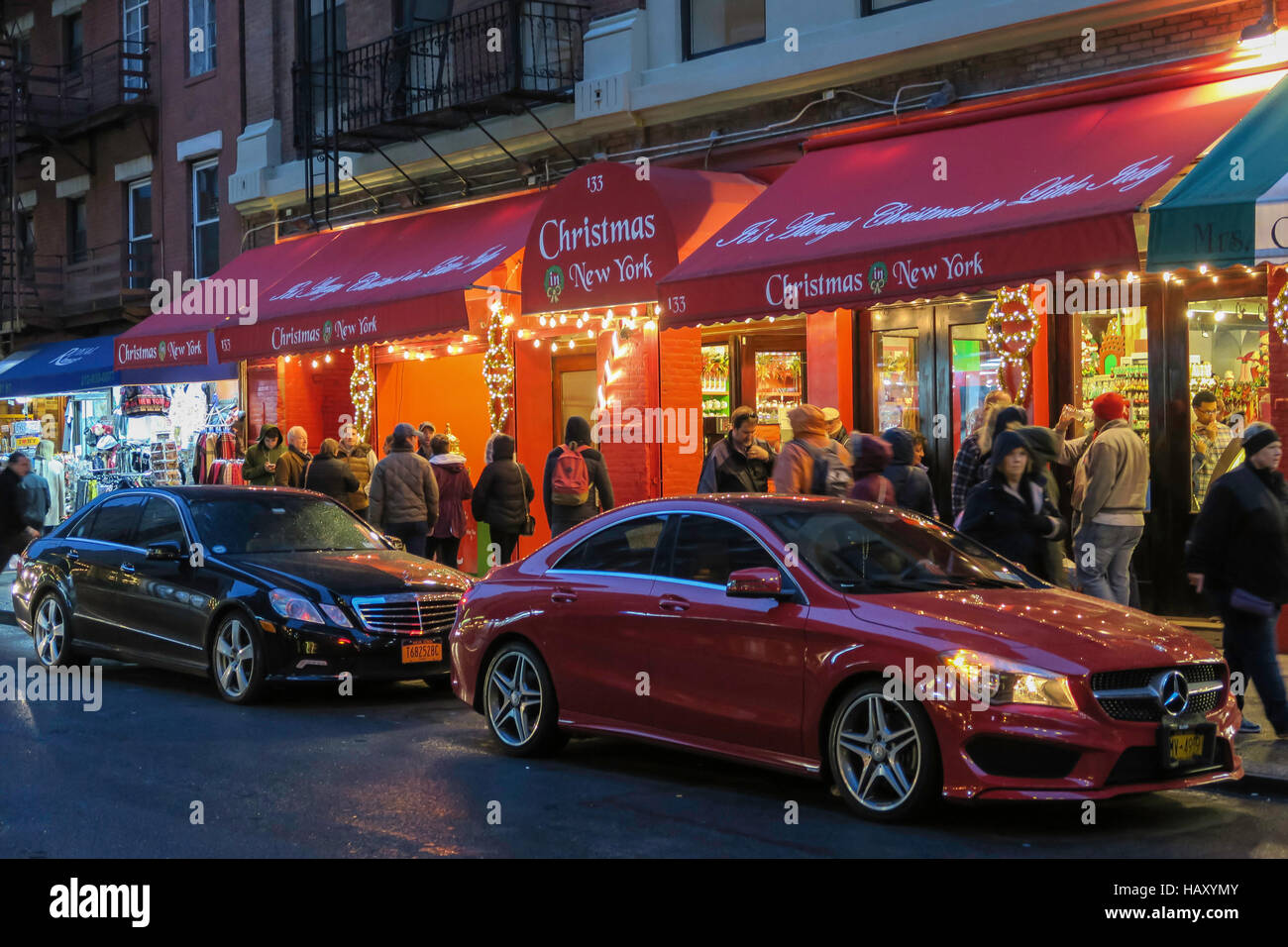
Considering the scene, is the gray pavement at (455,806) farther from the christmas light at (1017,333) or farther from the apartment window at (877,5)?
the apartment window at (877,5)

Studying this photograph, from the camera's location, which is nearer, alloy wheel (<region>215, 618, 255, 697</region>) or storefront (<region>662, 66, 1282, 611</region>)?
alloy wheel (<region>215, 618, 255, 697</region>)

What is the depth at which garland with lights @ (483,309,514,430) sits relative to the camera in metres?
18.0

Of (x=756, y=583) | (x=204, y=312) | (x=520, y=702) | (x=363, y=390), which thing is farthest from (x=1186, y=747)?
(x=204, y=312)

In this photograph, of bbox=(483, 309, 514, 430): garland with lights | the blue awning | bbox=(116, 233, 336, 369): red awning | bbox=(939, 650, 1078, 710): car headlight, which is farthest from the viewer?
the blue awning

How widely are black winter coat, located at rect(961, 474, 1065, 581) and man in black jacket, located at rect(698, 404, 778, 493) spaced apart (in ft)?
9.97

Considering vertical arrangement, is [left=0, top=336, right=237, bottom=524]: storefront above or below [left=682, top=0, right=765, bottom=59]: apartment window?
below

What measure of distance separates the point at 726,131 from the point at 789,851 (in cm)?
1050

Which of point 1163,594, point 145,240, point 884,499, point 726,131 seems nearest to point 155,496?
point 884,499

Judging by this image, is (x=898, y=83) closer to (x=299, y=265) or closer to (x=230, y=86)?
(x=299, y=265)

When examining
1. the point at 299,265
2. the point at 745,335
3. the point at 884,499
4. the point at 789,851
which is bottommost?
the point at 789,851

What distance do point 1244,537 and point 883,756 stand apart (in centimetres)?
292

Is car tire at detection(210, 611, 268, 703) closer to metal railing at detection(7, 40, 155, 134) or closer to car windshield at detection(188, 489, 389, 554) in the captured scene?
car windshield at detection(188, 489, 389, 554)

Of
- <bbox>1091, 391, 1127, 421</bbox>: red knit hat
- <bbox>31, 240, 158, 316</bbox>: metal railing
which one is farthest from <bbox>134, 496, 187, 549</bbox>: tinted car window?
<bbox>31, 240, 158, 316</bbox>: metal railing

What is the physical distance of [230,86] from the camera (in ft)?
75.0
